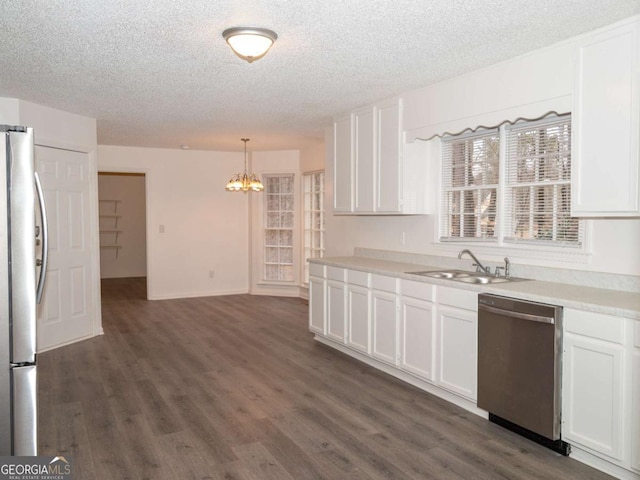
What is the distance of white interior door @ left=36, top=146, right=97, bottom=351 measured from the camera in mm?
5301

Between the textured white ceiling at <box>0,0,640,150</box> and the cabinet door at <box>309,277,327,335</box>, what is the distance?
186cm

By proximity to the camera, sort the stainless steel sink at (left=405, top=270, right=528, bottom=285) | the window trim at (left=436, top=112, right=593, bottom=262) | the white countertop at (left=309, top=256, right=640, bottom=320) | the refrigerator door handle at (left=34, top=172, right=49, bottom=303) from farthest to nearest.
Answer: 1. the stainless steel sink at (left=405, top=270, right=528, bottom=285)
2. the window trim at (left=436, top=112, right=593, bottom=262)
3. the white countertop at (left=309, top=256, right=640, bottom=320)
4. the refrigerator door handle at (left=34, top=172, right=49, bottom=303)

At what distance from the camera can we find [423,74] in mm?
4008

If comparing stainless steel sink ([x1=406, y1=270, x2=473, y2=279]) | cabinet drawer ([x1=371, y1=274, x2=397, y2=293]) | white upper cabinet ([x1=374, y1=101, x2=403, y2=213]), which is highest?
white upper cabinet ([x1=374, y1=101, x2=403, y2=213])

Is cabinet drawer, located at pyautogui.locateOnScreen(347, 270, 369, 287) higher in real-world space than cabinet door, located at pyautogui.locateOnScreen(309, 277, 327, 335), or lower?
higher

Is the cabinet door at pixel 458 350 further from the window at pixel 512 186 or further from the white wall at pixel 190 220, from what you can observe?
the white wall at pixel 190 220

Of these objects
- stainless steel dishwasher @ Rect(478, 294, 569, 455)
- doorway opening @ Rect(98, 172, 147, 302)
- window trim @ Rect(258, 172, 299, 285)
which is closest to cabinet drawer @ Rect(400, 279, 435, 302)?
stainless steel dishwasher @ Rect(478, 294, 569, 455)

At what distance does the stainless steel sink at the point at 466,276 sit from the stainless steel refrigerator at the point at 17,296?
8.96 feet

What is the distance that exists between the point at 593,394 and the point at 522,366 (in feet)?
1.42

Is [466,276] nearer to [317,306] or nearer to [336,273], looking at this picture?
[336,273]

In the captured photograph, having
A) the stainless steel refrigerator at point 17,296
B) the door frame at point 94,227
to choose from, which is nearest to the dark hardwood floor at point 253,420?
the door frame at point 94,227

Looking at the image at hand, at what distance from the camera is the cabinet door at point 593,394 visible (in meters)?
2.66

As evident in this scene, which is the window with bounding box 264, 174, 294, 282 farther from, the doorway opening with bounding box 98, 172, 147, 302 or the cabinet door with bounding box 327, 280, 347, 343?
the doorway opening with bounding box 98, 172, 147, 302

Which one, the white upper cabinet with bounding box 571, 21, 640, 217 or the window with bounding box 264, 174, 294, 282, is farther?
the window with bounding box 264, 174, 294, 282
